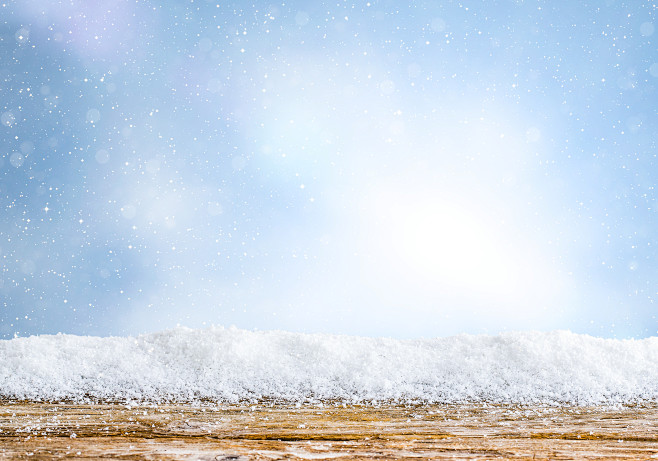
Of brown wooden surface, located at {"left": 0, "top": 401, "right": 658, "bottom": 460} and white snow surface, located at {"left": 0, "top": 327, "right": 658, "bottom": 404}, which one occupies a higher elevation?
white snow surface, located at {"left": 0, "top": 327, "right": 658, "bottom": 404}

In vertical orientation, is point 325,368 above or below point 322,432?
above

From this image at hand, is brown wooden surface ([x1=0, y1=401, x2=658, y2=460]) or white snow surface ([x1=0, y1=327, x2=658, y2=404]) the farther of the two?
white snow surface ([x1=0, y1=327, x2=658, y2=404])

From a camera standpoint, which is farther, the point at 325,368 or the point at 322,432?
the point at 325,368

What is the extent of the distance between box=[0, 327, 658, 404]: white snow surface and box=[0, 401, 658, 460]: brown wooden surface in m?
0.19

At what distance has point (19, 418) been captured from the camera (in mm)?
2139

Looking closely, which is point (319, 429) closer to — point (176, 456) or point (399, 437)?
point (399, 437)

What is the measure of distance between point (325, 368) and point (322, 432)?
0.90m

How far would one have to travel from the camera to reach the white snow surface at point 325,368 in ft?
8.58

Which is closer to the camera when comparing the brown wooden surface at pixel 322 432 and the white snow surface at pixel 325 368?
the brown wooden surface at pixel 322 432

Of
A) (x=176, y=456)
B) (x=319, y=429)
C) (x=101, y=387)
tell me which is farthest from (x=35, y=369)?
(x=319, y=429)

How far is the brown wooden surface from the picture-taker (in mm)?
1724

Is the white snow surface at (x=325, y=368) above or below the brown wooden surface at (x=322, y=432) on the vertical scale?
above

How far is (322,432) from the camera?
77.8 inches

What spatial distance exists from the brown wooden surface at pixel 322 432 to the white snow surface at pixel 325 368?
7.5 inches
